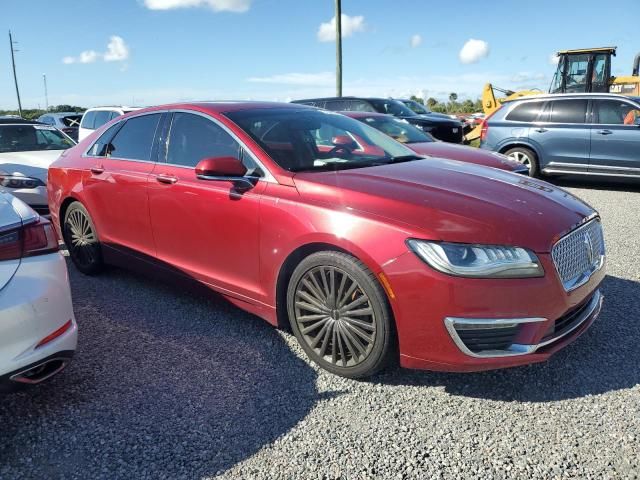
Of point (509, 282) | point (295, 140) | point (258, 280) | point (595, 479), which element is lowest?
point (595, 479)

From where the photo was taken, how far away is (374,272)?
2725mm

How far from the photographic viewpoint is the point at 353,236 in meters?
2.79

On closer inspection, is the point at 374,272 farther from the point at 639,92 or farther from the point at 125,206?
the point at 639,92

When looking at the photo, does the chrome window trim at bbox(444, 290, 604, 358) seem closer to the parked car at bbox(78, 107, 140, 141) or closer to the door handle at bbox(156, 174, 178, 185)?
the door handle at bbox(156, 174, 178, 185)

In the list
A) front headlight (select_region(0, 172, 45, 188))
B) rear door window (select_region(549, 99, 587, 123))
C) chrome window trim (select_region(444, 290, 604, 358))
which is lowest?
chrome window trim (select_region(444, 290, 604, 358))

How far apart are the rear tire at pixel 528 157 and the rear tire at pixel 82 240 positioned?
790 cm

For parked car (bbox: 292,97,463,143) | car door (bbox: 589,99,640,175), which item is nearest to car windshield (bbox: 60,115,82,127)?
parked car (bbox: 292,97,463,143)

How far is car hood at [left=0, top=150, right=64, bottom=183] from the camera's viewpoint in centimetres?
695

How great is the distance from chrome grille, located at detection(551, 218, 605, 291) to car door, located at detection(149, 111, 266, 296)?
1.74 meters

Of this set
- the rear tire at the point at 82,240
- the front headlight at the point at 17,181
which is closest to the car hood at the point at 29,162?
the front headlight at the point at 17,181

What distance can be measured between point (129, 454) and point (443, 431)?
149 centimetres

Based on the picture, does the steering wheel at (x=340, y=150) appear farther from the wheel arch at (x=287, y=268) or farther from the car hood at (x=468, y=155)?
the car hood at (x=468, y=155)

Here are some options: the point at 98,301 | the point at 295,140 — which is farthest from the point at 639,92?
the point at 98,301

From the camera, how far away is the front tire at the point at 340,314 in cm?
278
